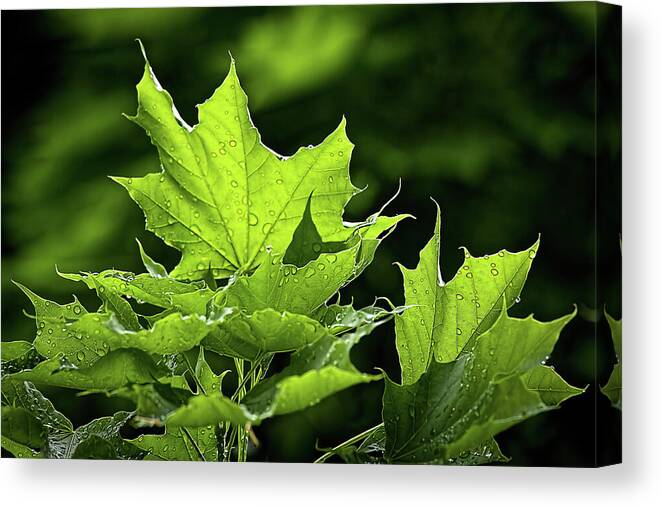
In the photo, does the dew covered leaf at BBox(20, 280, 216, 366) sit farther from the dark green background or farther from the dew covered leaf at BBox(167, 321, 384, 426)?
the dark green background

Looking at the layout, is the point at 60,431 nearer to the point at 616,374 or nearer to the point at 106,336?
the point at 106,336

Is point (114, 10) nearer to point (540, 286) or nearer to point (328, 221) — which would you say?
point (328, 221)

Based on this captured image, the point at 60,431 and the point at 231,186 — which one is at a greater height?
the point at 231,186

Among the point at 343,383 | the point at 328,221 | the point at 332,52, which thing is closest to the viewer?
the point at 343,383

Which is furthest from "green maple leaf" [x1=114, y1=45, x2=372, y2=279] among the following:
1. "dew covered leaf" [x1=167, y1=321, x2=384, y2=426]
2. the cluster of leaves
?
"dew covered leaf" [x1=167, y1=321, x2=384, y2=426]

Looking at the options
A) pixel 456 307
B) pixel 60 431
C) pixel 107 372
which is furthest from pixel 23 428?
pixel 456 307

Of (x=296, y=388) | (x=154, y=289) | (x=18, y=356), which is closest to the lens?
(x=296, y=388)

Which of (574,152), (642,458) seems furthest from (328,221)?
(642,458)
